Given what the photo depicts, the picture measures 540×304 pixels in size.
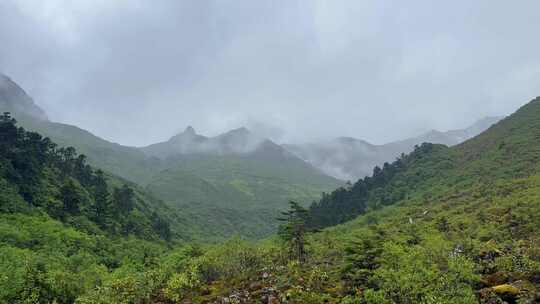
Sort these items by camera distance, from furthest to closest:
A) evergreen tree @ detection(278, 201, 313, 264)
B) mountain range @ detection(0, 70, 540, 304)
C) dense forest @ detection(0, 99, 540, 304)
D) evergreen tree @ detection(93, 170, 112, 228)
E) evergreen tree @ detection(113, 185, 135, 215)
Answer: evergreen tree @ detection(113, 185, 135, 215) → evergreen tree @ detection(93, 170, 112, 228) → evergreen tree @ detection(278, 201, 313, 264) → mountain range @ detection(0, 70, 540, 304) → dense forest @ detection(0, 99, 540, 304)

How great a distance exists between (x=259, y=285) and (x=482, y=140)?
148 metres

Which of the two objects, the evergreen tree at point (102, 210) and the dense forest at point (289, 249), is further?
the evergreen tree at point (102, 210)

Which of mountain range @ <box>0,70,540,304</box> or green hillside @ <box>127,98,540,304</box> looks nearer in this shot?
green hillside @ <box>127,98,540,304</box>

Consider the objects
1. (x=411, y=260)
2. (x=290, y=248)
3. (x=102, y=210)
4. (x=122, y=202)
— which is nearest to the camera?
(x=411, y=260)

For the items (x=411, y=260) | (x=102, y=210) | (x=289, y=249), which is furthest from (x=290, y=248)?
(x=102, y=210)

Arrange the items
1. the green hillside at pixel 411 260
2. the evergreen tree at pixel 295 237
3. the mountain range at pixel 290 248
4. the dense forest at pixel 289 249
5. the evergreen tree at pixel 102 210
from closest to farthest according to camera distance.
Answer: the green hillside at pixel 411 260 < the dense forest at pixel 289 249 < the mountain range at pixel 290 248 < the evergreen tree at pixel 295 237 < the evergreen tree at pixel 102 210

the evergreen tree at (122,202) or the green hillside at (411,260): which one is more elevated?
the evergreen tree at (122,202)

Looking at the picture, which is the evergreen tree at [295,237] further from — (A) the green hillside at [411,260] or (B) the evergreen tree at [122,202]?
(B) the evergreen tree at [122,202]

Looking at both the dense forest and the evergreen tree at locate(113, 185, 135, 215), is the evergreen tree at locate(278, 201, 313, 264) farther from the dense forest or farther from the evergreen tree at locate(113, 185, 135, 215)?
the evergreen tree at locate(113, 185, 135, 215)

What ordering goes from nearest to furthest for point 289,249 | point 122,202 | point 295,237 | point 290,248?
1. point 295,237
2. point 290,248
3. point 289,249
4. point 122,202

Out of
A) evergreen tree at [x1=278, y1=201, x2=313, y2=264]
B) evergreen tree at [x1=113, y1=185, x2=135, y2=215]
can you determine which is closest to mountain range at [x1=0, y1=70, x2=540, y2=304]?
evergreen tree at [x1=278, y1=201, x2=313, y2=264]

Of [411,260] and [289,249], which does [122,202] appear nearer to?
[289,249]

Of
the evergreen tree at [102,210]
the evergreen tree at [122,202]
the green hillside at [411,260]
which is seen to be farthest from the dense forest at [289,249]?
the evergreen tree at [122,202]

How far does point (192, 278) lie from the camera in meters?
52.8
